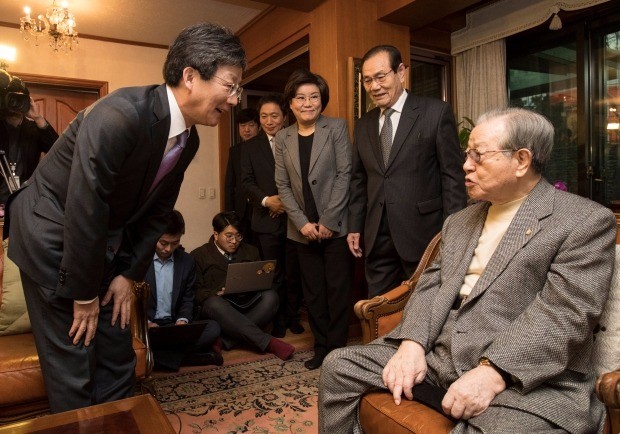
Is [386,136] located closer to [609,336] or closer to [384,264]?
[384,264]

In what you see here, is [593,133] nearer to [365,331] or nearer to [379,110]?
[379,110]

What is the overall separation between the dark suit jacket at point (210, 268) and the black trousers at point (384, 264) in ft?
3.74

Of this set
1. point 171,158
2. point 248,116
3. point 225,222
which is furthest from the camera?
point 248,116

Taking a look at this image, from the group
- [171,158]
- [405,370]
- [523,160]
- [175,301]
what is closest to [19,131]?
[175,301]

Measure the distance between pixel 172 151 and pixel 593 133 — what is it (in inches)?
131

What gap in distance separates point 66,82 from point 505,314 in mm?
4623

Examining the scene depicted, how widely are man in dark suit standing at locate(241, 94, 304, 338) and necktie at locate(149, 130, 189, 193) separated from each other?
5.65 ft

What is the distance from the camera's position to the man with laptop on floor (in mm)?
2998

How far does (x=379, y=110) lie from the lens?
94.0 inches

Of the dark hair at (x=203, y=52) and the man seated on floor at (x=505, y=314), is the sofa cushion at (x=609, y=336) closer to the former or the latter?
the man seated on floor at (x=505, y=314)

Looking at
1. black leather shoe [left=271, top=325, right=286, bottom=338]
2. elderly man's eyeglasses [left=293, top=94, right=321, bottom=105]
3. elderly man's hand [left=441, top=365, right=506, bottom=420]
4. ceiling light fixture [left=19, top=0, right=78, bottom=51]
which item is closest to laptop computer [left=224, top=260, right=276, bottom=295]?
black leather shoe [left=271, top=325, right=286, bottom=338]

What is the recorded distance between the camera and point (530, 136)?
1.36 meters

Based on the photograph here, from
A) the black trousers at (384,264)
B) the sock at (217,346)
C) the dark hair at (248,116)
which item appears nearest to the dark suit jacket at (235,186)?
the dark hair at (248,116)

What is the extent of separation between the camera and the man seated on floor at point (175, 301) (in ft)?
8.87
